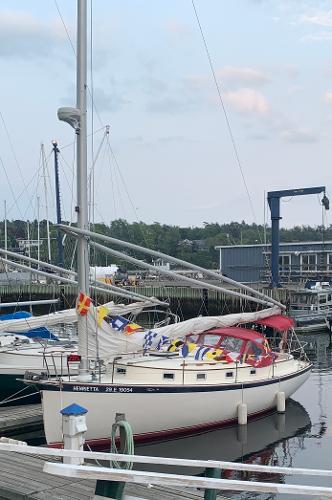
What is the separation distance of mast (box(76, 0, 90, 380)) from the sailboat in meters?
0.02

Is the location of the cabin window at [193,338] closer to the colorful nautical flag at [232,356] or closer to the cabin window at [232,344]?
the cabin window at [232,344]

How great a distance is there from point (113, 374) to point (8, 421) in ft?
9.95

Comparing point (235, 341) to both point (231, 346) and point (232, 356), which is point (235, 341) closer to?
point (231, 346)

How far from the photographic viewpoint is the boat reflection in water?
14.7 m

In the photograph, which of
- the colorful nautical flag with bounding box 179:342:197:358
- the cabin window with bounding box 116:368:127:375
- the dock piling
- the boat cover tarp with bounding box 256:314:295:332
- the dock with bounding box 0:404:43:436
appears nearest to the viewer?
the dock piling

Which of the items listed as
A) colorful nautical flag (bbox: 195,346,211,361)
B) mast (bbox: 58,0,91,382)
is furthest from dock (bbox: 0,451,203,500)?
colorful nautical flag (bbox: 195,346,211,361)

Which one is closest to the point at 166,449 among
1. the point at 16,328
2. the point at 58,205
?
the point at 16,328

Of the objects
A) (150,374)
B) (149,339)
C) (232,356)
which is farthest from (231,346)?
(150,374)

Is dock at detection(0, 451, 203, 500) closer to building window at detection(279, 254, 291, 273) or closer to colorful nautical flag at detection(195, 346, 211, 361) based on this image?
colorful nautical flag at detection(195, 346, 211, 361)

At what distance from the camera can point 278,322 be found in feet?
64.2

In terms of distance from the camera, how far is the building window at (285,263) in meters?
63.4

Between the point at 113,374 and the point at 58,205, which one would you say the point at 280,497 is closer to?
the point at 113,374

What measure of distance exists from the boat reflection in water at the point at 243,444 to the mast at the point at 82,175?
116 inches

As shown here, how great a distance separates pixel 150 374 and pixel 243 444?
349cm
